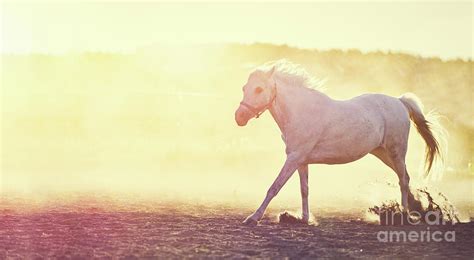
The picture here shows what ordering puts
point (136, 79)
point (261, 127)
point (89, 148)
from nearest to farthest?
point (89, 148) < point (261, 127) < point (136, 79)

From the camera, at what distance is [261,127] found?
24.5m

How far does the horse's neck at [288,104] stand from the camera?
915cm

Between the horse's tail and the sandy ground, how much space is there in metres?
1.86

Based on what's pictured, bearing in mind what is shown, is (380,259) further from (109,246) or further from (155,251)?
(109,246)

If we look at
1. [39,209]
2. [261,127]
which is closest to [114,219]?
[39,209]

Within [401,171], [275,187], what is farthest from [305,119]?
[401,171]

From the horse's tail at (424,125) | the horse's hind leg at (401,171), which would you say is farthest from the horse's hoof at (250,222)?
the horse's tail at (424,125)

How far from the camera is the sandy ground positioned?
7031 millimetres

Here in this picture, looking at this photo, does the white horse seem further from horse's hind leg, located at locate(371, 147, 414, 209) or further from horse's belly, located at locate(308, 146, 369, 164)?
horse's hind leg, located at locate(371, 147, 414, 209)

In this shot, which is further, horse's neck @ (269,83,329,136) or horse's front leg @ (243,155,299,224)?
horse's neck @ (269,83,329,136)

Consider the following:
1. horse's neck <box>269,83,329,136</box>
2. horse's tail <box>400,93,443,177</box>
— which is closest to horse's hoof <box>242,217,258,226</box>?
horse's neck <box>269,83,329,136</box>

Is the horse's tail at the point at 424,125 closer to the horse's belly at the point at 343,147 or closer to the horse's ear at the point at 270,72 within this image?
the horse's belly at the point at 343,147

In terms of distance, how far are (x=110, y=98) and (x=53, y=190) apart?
16063 millimetres

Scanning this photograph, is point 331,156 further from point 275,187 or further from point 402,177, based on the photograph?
point 402,177
